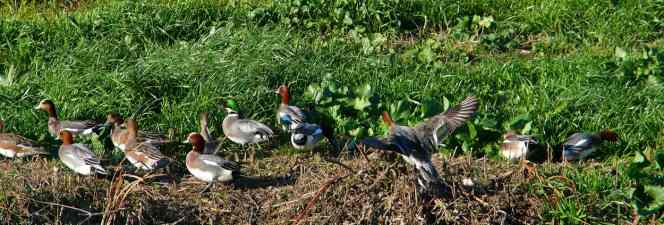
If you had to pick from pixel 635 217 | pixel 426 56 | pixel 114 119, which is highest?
pixel 114 119

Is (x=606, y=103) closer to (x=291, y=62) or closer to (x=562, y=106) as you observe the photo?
(x=562, y=106)

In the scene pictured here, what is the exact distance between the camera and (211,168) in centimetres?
705

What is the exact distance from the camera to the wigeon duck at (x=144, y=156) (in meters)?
7.29

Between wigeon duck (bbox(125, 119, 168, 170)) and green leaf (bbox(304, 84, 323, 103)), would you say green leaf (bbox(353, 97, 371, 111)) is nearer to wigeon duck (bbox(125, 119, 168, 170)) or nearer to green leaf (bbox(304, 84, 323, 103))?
green leaf (bbox(304, 84, 323, 103))

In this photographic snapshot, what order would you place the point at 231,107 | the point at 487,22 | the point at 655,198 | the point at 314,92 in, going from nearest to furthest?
the point at 655,198 < the point at 231,107 < the point at 314,92 < the point at 487,22

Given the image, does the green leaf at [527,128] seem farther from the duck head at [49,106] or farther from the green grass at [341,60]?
the duck head at [49,106]

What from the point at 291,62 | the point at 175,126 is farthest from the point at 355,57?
the point at 175,126

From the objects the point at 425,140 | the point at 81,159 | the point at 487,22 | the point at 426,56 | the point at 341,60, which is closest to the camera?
the point at 425,140

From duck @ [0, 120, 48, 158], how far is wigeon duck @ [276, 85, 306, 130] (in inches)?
62.7

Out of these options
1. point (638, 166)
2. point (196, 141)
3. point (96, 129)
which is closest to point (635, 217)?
point (638, 166)

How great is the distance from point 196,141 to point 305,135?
28.6 inches

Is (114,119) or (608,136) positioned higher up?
(114,119)

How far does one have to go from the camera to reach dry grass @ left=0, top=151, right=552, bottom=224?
261 inches

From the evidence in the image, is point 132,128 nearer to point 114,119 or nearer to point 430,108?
point 114,119
